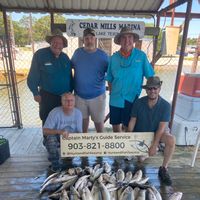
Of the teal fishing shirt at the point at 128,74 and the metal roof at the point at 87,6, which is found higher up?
the metal roof at the point at 87,6

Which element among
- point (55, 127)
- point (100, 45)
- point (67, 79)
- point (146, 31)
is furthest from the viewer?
point (100, 45)

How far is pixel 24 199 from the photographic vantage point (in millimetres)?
2422

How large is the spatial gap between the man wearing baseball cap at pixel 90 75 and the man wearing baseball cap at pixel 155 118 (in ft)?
1.92

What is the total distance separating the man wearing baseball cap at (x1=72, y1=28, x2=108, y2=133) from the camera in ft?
9.99

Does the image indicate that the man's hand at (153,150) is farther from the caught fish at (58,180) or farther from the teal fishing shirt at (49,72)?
the teal fishing shirt at (49,72)

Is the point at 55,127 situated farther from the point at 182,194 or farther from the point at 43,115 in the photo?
the point at 182,194

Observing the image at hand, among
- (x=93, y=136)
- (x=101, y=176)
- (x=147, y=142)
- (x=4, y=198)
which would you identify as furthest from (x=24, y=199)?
(x=147, y=142)

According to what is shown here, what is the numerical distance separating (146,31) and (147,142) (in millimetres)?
1931

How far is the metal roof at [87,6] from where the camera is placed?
147 inches

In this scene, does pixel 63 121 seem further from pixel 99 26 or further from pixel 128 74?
pixel 99 26

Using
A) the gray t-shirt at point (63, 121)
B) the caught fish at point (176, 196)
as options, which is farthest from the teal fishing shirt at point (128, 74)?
the caught fish at point (176, 196)

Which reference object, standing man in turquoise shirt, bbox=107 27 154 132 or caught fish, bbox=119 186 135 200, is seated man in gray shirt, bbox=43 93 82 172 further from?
caught fish, bbox=119 186 135 200

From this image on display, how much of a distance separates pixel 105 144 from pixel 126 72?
99 cm

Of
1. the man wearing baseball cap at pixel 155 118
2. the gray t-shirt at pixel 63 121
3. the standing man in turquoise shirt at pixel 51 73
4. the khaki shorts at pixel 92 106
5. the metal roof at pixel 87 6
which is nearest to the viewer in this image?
the man wearing baseball cap at pixel 155 118
